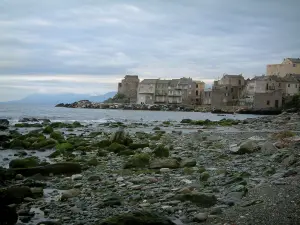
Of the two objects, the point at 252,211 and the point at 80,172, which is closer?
the point at 252,211

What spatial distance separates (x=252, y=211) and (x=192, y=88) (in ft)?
415

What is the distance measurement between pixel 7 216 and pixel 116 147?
1225cm

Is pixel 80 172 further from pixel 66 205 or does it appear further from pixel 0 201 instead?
pixel 0 201

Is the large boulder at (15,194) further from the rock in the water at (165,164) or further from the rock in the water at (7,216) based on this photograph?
the rock in the water at (165,164)

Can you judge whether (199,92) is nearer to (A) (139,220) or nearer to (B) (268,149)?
(B) (268,149)

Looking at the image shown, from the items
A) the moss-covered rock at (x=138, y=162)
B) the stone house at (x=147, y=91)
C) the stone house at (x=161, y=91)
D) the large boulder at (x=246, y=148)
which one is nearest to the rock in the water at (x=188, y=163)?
the moss-covered rock at (x=138, y=162)

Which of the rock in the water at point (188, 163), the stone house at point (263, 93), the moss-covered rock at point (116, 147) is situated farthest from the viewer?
the stone house at point (263, 93)

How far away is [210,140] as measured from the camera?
24.0 metres

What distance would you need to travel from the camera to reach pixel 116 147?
1973 centimetres

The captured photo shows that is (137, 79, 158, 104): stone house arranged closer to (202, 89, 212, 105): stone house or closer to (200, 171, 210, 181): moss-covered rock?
(202, 89, 212, 105): stone house

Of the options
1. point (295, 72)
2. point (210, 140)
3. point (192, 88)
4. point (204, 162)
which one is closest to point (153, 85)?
point (192, 88)

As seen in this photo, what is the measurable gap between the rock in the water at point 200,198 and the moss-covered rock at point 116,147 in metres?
10.6

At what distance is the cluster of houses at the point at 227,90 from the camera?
10700cm

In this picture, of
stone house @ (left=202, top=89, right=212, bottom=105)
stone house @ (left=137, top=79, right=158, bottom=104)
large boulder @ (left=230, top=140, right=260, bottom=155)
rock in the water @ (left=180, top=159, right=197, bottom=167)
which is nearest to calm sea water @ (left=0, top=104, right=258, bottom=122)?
stone house @ (left=202, top=89, right=212, bottom=105)
